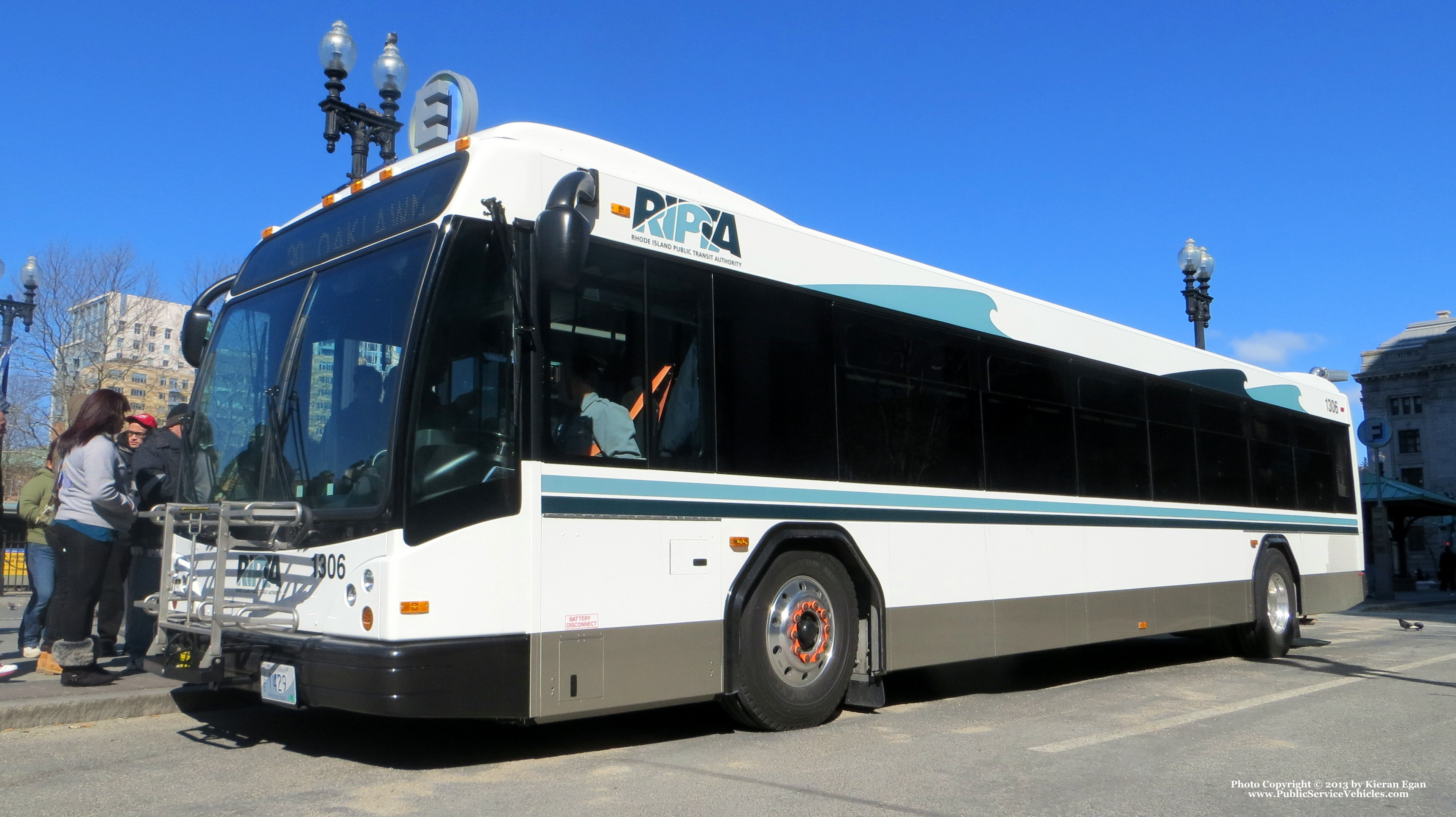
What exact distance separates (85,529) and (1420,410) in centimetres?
8750

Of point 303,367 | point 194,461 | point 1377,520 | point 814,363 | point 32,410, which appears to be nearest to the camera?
point 303,367

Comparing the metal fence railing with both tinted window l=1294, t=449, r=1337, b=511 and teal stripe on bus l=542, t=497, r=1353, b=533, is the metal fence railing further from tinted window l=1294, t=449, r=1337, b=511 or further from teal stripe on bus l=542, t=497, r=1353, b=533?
tinted window l=1294, t=449, r=1337, b=511

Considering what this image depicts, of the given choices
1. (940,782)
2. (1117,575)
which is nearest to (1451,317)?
→ (1117,575)

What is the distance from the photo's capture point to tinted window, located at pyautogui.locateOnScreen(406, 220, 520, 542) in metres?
5.07

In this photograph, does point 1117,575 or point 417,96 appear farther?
point 1117,575

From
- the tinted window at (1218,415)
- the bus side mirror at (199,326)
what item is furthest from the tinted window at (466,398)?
the tinted window at (1218,415)

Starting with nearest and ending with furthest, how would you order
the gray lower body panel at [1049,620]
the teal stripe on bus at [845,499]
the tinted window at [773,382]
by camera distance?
1. the teal stripe on bus at [845,499]
2. the tinted window at [773,382]
3. the gray lower body panel at [1049,620]

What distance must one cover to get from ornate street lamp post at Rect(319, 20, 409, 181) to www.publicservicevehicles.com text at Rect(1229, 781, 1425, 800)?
31.5ft

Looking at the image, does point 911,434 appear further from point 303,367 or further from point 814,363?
point 303,367

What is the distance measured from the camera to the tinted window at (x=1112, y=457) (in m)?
9.55

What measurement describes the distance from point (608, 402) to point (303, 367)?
1587mm

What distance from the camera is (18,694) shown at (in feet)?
21.8

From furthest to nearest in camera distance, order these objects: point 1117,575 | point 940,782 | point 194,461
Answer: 1. point 1117,575
2. point 194,461
3. point 940,782

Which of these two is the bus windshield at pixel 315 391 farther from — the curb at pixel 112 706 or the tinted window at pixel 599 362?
the curb at pixel 112 706
